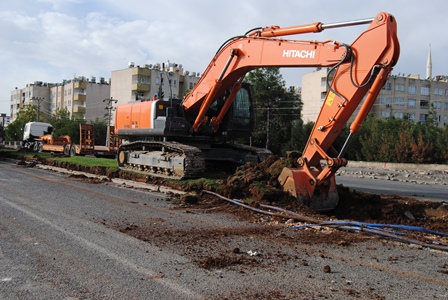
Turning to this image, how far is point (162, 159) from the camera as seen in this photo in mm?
14016

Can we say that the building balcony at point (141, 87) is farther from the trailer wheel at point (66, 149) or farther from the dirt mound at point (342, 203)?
→ the dirt mound at point (342, 203)

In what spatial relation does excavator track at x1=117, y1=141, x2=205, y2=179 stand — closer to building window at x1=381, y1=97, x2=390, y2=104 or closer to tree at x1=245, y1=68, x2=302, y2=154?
tree at x1=245, y1=68, x2=302, y2=154

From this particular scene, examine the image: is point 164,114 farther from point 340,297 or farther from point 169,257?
point 340,297

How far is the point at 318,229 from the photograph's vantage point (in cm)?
740

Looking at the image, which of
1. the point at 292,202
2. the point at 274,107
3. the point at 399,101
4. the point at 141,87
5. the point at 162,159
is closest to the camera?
the point at 292,202

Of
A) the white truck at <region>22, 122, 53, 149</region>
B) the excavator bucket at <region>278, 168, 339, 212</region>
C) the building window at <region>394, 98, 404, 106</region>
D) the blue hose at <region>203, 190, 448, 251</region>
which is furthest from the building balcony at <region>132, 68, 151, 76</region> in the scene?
the blue hose at <region>203, 190, 448, 251</region>

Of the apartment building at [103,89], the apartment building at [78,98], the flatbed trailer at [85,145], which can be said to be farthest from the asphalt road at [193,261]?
the apartment building at [78,98]

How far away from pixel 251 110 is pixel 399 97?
6448cm

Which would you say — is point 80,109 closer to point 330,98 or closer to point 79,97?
point 79,97

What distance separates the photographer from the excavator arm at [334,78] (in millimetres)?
8570

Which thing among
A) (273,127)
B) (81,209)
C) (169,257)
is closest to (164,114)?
(81,209)

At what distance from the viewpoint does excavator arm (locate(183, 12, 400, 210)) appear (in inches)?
337

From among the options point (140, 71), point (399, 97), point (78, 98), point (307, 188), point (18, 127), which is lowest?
point (307, 188)

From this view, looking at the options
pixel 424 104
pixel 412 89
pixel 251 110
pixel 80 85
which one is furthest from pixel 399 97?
pixel 251 110
